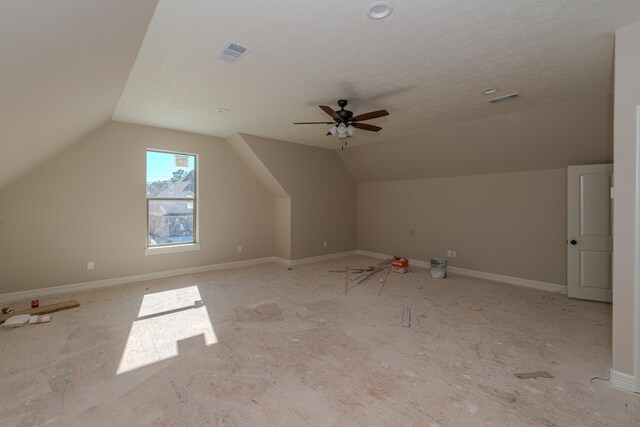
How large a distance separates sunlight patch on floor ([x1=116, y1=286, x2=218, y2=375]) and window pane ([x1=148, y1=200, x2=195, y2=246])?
1341 mm

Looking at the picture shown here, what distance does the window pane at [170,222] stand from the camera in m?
5.37

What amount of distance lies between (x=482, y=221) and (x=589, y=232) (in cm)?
157

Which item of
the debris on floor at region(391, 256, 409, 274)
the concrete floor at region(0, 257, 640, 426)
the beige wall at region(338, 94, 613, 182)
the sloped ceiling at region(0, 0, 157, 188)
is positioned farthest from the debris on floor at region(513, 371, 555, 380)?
the sloped ceiling at region(0, 0, 157, 188)

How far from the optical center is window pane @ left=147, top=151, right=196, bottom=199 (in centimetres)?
532

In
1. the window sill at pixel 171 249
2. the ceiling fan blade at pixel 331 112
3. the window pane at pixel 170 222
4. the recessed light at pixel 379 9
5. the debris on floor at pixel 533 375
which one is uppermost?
the recessed light at pixel 379 9

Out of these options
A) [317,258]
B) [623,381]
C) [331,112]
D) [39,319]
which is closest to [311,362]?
[623,381]

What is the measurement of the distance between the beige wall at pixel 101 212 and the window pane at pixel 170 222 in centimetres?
22

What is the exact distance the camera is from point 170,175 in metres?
5.54

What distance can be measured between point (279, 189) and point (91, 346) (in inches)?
168

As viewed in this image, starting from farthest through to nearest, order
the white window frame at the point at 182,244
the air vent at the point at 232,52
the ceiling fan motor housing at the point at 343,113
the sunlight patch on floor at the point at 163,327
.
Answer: the white window frame at the point at 182,244, the ceiling fan motor housing at the point at 343,113, the sunlight patch on floor at the point at 163,327, the air vent at the point at 232,52

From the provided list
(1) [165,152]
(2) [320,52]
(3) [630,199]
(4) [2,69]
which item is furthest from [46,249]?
(3) [630,199]

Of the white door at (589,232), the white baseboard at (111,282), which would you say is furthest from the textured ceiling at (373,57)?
the white baseboard at (111,282)

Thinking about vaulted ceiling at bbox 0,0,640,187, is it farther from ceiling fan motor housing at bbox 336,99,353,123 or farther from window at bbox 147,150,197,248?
window at bbox 147,150,197,248

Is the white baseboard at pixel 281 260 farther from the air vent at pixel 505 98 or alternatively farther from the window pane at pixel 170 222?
the air vent at pixel 505 98
